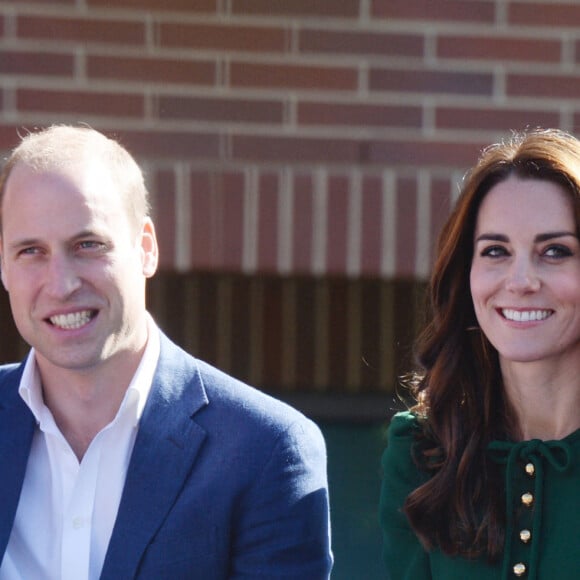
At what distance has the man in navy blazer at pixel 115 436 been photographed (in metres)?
3.14

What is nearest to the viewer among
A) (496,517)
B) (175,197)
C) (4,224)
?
(496,517)

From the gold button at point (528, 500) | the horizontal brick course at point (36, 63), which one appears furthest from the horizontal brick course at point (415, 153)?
the gold button at point (528, 500)

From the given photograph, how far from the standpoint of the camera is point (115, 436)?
3.24m

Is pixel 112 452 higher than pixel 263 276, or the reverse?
pixel 263 276

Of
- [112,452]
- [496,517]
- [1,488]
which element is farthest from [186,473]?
[496,517]

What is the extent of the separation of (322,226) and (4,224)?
1504mm

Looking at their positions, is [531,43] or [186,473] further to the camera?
[531,43]

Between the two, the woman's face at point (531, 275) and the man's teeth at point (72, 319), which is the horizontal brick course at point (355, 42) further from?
the man's teeth at point (72, 319)

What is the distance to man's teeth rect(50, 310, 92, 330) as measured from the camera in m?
3.14

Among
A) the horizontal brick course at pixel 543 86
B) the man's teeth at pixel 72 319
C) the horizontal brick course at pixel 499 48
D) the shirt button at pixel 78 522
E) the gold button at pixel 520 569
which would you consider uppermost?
the horizontal brick course at pixel 499 48

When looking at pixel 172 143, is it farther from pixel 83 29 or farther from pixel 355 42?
pixel 355 42

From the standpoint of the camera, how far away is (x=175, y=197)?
454cm

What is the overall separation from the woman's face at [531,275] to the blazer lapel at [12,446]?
1061 millimetres

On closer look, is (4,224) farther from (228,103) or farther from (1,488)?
(228,103)
